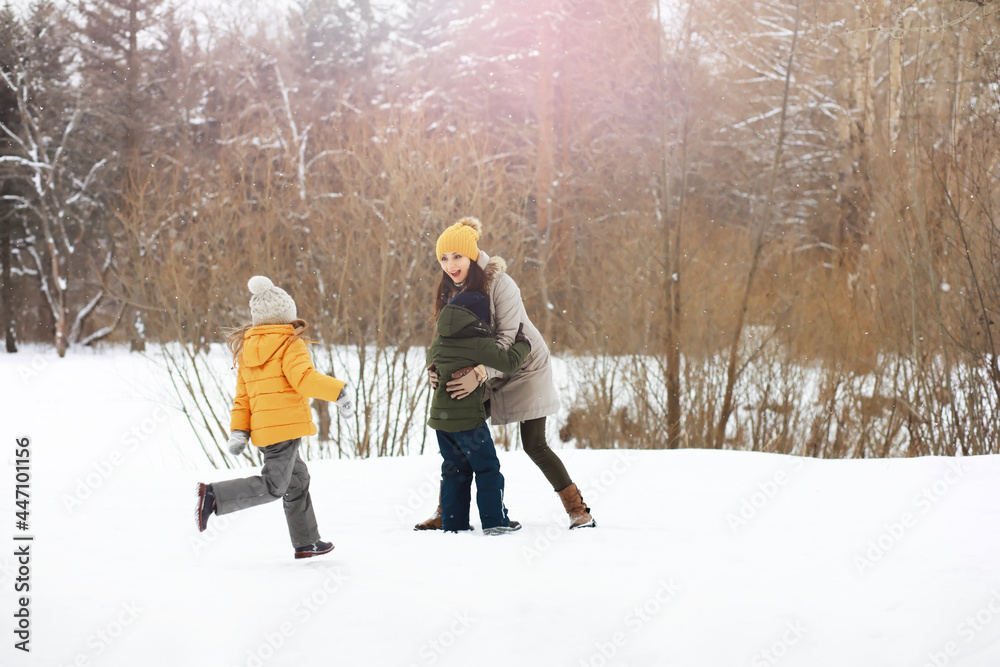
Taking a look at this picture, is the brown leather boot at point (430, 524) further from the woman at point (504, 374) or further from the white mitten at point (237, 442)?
the white mitten at point (237, 442)

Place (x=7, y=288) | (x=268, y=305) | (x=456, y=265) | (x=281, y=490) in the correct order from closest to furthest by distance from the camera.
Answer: (x=281, y=490), (x=268, y=305), (x=456, y=265), (x=7, y=288)

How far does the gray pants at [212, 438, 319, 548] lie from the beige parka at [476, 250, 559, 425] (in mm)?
1116

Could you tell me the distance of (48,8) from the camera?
81.4 feet

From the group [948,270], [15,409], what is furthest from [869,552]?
[15,409]

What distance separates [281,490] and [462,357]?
1.15m


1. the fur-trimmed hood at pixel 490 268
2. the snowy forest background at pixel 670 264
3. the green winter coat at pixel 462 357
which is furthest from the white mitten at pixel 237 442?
the snowy forest background at pixel 670 264

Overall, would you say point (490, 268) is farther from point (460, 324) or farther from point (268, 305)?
point (268, 305)

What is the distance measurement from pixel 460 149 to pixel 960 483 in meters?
7.63

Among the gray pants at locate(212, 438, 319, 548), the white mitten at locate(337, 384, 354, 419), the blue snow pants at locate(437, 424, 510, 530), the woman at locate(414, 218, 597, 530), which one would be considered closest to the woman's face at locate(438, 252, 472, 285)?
the woman at locate(414, 218, 597, 530)

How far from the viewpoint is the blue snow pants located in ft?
14.6

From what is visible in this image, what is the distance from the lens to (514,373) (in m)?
4.56

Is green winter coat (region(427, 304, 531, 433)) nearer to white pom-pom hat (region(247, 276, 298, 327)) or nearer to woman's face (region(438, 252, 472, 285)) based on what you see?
woman's face (region(438, 252, 472, 285))

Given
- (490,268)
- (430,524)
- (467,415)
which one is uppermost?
(490,268)

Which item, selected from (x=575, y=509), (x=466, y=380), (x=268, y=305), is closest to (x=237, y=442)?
(x=268, y=305)
